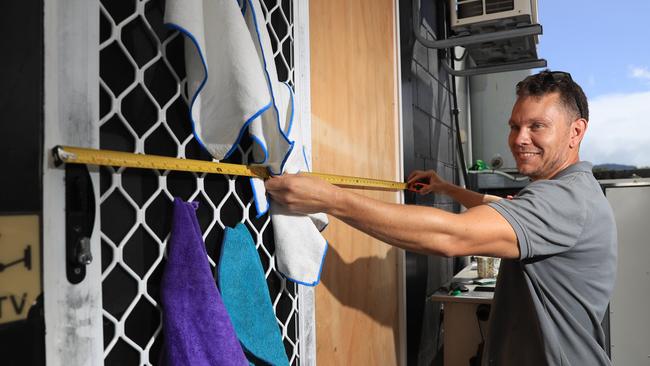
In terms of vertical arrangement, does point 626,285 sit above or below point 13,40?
below

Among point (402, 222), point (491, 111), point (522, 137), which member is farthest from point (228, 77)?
point (491, 111)

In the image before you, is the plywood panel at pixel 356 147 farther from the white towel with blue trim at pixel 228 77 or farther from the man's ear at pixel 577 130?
the man's ear at pixel 577 130

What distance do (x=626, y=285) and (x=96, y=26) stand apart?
2968 millimetres

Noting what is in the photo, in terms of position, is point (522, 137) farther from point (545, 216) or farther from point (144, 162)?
point (144, 162)

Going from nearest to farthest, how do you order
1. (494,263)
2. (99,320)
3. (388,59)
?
(99,320), (388,59), (494,263)

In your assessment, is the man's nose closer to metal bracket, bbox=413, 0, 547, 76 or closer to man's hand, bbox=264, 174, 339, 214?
man's hand, bbox=264, 174, 339, 214

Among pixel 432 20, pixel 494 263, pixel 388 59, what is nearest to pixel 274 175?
pixel 388 59

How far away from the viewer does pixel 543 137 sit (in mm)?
1379

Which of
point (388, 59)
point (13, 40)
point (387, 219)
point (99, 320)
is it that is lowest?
point (99, 320)

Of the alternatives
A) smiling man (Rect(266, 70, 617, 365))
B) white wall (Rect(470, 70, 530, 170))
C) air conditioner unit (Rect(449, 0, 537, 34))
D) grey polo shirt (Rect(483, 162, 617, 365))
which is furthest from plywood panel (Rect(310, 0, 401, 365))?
white wall (Rect(470, 70, 530, 170))

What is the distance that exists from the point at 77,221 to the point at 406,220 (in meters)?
0.65

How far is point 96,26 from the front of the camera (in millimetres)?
697

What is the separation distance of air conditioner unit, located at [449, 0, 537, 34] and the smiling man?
110 centimetres

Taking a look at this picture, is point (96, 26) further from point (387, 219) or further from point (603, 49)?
point (603, 49)
